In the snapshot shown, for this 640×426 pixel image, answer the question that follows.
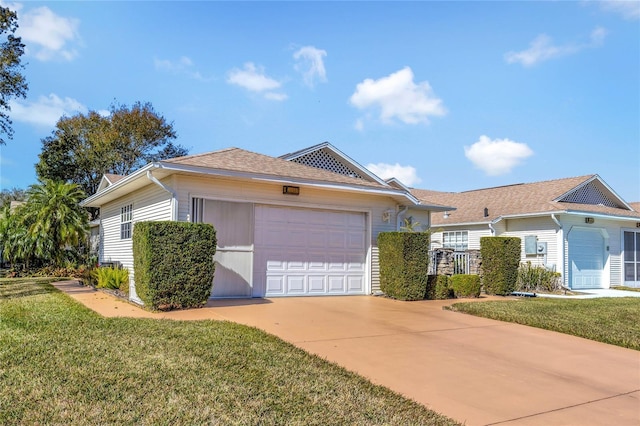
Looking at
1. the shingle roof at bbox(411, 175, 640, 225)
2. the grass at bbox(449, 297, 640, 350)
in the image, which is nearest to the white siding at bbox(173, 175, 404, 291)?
the grass at bbox(449, 297, 640, 350)

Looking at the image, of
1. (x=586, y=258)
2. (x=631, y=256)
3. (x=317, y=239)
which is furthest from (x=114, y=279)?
(x=631, y=256)

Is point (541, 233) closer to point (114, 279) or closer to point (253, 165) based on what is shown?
point (253, 165)

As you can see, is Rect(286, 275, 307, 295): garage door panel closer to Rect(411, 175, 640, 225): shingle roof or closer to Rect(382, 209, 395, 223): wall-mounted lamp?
Rect(382, 209, 395, 223): wall-mounted lamp

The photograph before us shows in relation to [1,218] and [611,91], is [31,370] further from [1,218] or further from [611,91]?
[1,218]

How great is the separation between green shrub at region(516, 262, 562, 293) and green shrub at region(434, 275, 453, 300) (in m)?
5.07

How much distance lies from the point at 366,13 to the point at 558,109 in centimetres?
771

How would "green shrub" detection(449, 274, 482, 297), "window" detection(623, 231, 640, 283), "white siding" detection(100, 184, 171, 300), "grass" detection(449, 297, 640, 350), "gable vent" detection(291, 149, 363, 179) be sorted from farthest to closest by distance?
"window" detection(623, 231, 640, 283) < "gable vent" detection(291, 149, 363, 179) < "green shrub" detection(449, 274, 482, 297) < "white siding" detection(100, 184, 171, 300) < "grass" detection(449, 297, 640, 350)

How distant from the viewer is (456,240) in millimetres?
19969

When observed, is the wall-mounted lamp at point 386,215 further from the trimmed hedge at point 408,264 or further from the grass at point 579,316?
the grass at point 579,316

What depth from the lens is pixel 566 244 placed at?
638 inches

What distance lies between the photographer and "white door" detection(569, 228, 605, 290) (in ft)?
54.4

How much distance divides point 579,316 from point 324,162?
8.05 meters

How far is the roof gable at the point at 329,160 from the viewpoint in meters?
13.5

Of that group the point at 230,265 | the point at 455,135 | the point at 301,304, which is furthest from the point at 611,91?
the point at 230,265
